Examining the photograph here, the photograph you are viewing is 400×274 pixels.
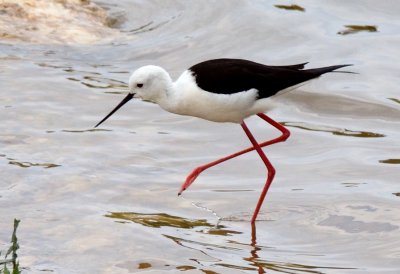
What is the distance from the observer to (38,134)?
848 centimetres

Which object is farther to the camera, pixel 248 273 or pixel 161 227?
pixel 161 227

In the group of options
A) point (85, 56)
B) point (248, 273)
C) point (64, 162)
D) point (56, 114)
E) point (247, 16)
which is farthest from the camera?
point (247, 16)

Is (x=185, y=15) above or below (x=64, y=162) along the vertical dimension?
above

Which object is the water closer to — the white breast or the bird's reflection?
the bird's reflection

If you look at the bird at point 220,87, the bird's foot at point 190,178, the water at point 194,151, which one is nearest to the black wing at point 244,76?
the bird at point 220,87

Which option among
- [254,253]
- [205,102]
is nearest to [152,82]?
[205,102]

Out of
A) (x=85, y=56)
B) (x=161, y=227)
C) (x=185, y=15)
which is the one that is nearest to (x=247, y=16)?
(x=185, y=15)

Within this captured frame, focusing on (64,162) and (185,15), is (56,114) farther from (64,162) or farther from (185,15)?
(185,15)

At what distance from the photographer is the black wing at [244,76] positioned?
693 centimetres

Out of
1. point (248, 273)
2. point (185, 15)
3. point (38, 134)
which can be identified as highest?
point (185, 15)

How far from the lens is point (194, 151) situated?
8.55 metres

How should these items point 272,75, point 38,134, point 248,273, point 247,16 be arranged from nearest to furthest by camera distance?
point 248,273 < point 272,75 < point 38,134 < point 247,16

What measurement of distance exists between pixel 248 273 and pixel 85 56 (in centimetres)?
539

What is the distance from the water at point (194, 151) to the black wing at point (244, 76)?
862 millimetres
